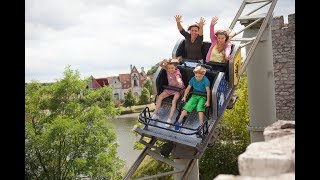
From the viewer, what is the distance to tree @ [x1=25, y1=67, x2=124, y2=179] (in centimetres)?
1414

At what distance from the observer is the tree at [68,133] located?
14.1 meters

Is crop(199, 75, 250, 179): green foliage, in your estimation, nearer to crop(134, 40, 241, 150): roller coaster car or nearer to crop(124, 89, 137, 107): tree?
crop(134, 40, 241, 150): roller coaster car

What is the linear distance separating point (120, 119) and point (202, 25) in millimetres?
29308

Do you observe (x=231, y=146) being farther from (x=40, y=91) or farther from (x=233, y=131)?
(x=40, y=91)

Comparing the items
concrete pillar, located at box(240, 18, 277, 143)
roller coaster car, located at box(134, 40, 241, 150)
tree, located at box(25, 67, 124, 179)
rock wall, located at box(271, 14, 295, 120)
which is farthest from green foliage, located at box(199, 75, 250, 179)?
roller coaster car, located at box(134, 40, 241, 150)

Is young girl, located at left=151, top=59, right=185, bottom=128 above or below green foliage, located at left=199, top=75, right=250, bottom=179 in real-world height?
above

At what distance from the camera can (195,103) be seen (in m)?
4.91

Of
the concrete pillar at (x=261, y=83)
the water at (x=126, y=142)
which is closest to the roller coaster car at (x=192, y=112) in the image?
the concrete pillar at (x=261, y=83)

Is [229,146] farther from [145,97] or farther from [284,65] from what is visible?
[145,97]

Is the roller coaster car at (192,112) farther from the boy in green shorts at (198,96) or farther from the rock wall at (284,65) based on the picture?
the rock wall at (284,65)

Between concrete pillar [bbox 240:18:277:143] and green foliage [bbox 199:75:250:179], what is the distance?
6213 millimetres

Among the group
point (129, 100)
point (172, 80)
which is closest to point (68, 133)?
point (172, 80)
